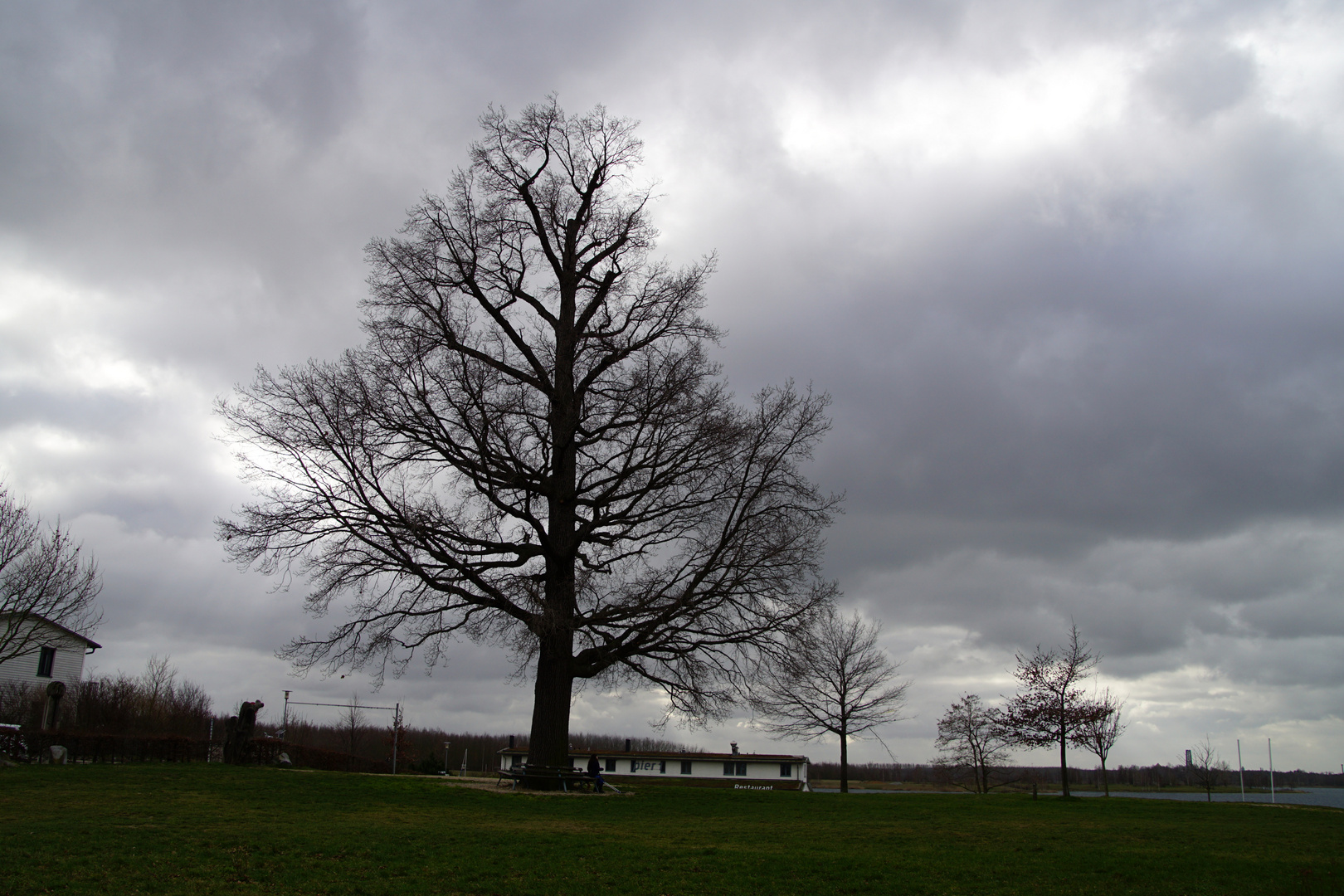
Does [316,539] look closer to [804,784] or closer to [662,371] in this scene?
[662,371]

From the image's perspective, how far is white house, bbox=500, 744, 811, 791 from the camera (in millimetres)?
52406

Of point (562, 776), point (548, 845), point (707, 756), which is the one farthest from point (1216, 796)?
point (548, 845)

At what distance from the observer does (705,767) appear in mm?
55438

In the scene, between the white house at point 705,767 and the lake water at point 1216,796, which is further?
the white house at point 705,767

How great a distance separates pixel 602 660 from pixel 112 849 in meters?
12.3

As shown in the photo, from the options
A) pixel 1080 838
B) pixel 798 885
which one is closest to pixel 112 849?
pixel 798 885

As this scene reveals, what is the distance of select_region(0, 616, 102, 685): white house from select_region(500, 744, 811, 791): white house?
2468 cm

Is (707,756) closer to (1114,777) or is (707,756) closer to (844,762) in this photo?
(844,762)

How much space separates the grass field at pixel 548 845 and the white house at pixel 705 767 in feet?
113

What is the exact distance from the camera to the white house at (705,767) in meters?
52.4

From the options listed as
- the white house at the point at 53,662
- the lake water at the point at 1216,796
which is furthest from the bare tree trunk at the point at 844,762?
the white house at the point at 53,662

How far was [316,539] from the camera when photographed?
62.5 ft

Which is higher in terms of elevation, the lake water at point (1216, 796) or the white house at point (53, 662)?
the white house at point (53, 662)

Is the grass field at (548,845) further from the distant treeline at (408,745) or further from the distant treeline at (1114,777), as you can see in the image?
the distant treeline at (1114,777)
